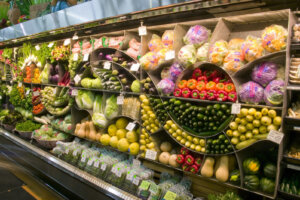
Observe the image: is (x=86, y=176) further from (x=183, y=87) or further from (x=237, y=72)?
(x=237, y=72)

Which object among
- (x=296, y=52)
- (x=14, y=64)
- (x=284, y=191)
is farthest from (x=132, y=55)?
(x=14, y=64)

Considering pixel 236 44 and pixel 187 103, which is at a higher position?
pixel 236 44

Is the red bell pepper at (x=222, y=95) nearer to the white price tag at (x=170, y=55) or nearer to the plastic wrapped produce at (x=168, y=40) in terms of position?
the white price tag at (x=170, y=55)

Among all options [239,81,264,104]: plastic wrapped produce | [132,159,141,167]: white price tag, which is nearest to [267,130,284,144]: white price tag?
[239,81,264,104]: plastic wrapped produce

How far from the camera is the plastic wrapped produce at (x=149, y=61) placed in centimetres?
262

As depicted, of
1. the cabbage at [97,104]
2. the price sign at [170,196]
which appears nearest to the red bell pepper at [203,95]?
the price sign at [170,196]

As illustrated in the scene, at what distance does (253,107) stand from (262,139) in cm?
29

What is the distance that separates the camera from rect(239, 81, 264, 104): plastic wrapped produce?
1.96 m

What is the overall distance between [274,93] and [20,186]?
9.78ft

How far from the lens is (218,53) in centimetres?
215

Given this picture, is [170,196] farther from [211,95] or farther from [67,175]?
[67,175]

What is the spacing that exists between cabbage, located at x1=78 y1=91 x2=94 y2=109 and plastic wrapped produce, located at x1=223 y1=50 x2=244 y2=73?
2.10 metres

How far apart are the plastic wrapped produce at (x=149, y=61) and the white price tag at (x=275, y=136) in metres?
1.35

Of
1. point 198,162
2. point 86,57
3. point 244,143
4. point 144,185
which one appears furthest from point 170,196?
point 86,57
